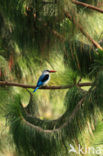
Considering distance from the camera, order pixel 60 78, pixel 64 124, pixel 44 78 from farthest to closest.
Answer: pixel 44 78, pixel 60 78, pixel 64 124

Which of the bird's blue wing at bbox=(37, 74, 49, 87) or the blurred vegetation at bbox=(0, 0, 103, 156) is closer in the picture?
the blurred vegetation at bbox=(0, 0, 103, 156)

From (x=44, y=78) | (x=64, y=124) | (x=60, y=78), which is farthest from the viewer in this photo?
(x=44, y=78)

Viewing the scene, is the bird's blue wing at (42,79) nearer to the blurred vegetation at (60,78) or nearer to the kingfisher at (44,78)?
the kingfisher at (44,78)

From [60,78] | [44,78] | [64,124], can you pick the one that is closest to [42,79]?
[44,78]

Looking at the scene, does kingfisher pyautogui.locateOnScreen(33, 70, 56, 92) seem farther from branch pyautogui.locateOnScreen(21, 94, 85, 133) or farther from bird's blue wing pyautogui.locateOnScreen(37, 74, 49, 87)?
branch pyautogui.locateOnScreen(21, 94, 85, 133)

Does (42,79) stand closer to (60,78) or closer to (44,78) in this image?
(44,78)

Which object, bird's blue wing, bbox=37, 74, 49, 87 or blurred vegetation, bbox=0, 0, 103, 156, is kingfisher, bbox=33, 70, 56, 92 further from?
blurred vegetation, bbox=0, 0, 103, 156

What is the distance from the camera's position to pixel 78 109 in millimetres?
1505

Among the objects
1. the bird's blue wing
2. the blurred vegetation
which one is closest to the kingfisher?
the bird's blue wing

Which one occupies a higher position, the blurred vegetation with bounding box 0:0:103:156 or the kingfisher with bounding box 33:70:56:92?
the blurred vegetation with bounding box 0:0:103:156

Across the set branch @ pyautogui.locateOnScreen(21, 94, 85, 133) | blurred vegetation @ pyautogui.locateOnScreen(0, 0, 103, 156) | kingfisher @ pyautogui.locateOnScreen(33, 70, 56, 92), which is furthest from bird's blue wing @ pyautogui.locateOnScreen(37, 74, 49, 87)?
branch @ pyautogui.locateOnScreen(21, 94, 85, 133)

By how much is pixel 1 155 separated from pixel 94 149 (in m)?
1.73

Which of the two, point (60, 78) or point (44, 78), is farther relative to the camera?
point (44, 78)

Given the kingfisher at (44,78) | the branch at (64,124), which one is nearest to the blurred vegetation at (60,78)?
the branch at (64,124)
